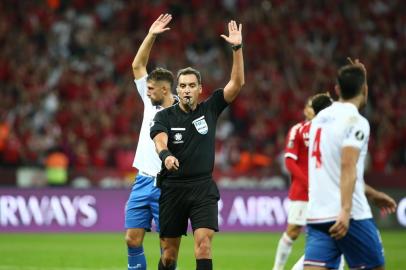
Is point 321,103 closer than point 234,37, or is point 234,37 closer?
point 234,37

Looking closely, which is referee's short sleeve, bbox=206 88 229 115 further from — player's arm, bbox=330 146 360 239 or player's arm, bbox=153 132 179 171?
player's arm, bbox=330 146 360 239

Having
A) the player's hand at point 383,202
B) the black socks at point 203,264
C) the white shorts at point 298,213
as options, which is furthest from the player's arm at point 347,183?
the white shorts at point 298,213

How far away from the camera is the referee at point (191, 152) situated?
8.94m

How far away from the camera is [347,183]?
6.68m

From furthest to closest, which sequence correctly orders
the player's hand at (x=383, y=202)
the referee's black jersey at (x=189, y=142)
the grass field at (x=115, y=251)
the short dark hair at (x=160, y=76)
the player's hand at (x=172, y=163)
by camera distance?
1. the grass field at (x=115, y=251)
2. the short dark hair at (x=160, y=76)
3. the referee's black jersey at (x=189, y=142)
4. the player's hand at (x=172, y=163)
5. the player's hand at (x=383, y=202)

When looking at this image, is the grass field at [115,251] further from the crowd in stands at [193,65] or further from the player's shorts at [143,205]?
the crowd in stands at [193,65]

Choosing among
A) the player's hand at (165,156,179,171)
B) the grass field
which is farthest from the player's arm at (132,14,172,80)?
the grass field

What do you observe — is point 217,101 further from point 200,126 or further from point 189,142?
point 189,142

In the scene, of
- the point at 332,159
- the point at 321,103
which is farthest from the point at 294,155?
the point at 332,159

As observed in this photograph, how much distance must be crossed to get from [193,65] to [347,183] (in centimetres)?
1956

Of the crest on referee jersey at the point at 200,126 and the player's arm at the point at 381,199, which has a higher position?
the crest on referee jersey at the point at 200,126

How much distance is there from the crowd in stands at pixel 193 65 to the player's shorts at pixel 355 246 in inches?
568

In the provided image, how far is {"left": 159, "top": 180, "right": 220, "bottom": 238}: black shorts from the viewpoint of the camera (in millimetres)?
8906

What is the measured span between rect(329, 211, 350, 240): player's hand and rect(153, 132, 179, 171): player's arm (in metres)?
1.91
